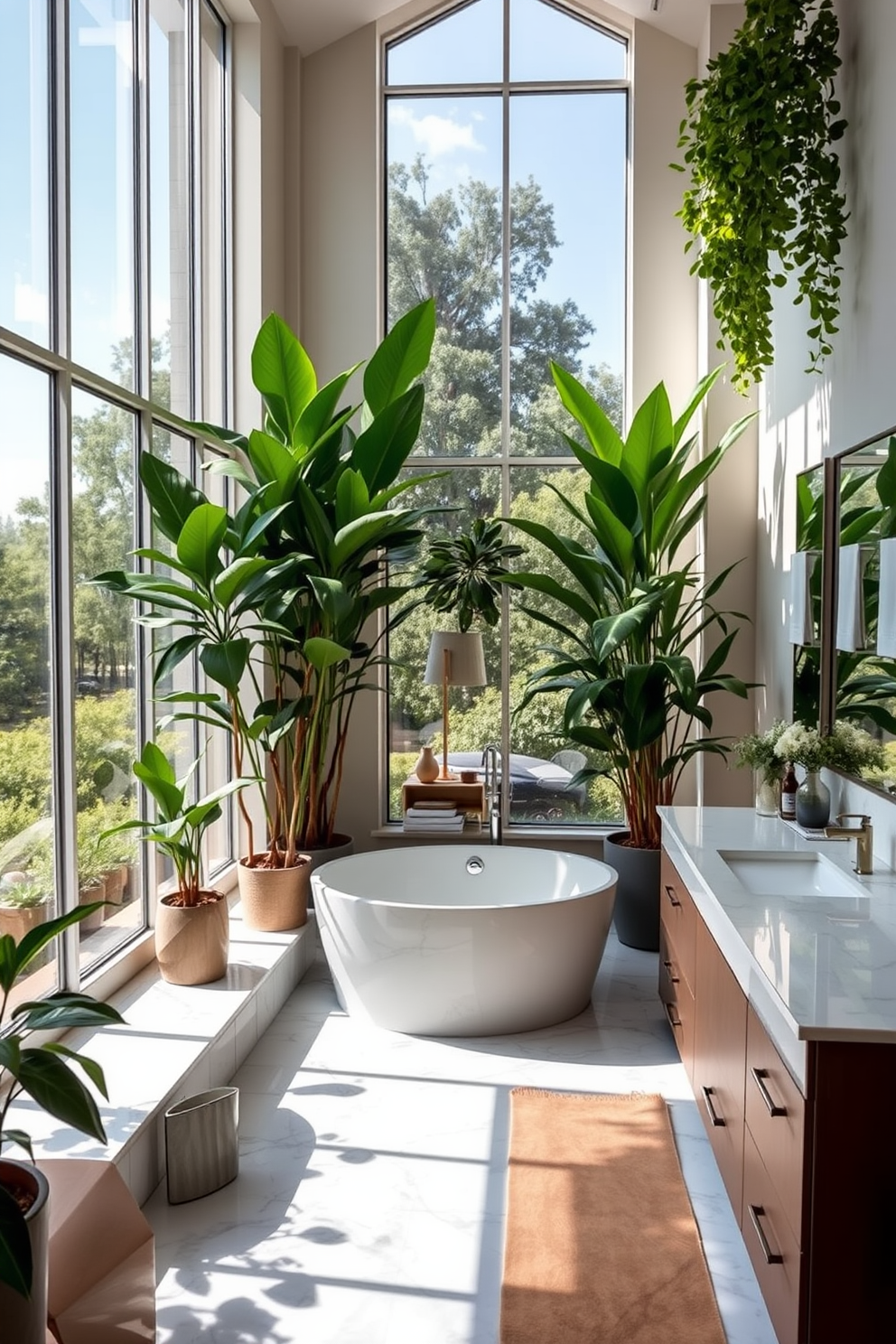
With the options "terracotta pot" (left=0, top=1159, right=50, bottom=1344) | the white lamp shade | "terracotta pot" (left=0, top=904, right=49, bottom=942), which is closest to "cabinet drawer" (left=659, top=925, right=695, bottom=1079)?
the white lamp shade

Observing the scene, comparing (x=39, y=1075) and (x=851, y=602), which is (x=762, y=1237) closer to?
(x=39, y=1075)

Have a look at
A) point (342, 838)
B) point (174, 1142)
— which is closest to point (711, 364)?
point (342, 838)

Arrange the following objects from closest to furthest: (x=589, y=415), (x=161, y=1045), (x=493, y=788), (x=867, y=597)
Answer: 1. (x=867, y=597)
2. (x=161, y=1045)
3. (x=589, y=415)
4. (x=493, y=788)

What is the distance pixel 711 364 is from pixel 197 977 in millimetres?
3291

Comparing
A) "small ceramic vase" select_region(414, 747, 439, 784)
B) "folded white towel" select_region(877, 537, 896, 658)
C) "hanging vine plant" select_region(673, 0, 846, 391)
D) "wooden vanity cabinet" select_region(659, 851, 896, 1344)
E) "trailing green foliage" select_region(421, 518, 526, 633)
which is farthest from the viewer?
"small ceramic vase" select_region(414, 747, 439, 784)

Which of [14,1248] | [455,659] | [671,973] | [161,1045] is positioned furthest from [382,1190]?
[455,659]

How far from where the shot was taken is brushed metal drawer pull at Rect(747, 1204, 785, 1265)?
1936mm

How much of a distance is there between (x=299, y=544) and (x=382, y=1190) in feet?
7.53

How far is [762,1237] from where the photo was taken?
2047 millimetres

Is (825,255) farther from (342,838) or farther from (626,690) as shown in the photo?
(342,838)

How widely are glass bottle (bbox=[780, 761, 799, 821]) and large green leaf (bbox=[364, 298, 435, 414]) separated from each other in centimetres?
199

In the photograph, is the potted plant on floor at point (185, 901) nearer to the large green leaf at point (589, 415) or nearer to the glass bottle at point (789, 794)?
the glass bottle at point (789, 794)

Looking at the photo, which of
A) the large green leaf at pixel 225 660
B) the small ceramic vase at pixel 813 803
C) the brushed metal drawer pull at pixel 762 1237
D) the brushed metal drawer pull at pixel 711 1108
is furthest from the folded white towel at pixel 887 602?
the large green leaf at pixel 225 660

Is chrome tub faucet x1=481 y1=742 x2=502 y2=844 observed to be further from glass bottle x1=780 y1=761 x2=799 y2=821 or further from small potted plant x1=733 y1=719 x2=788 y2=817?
glass bottle x1=780 y1=761 x2=799 y2=821
